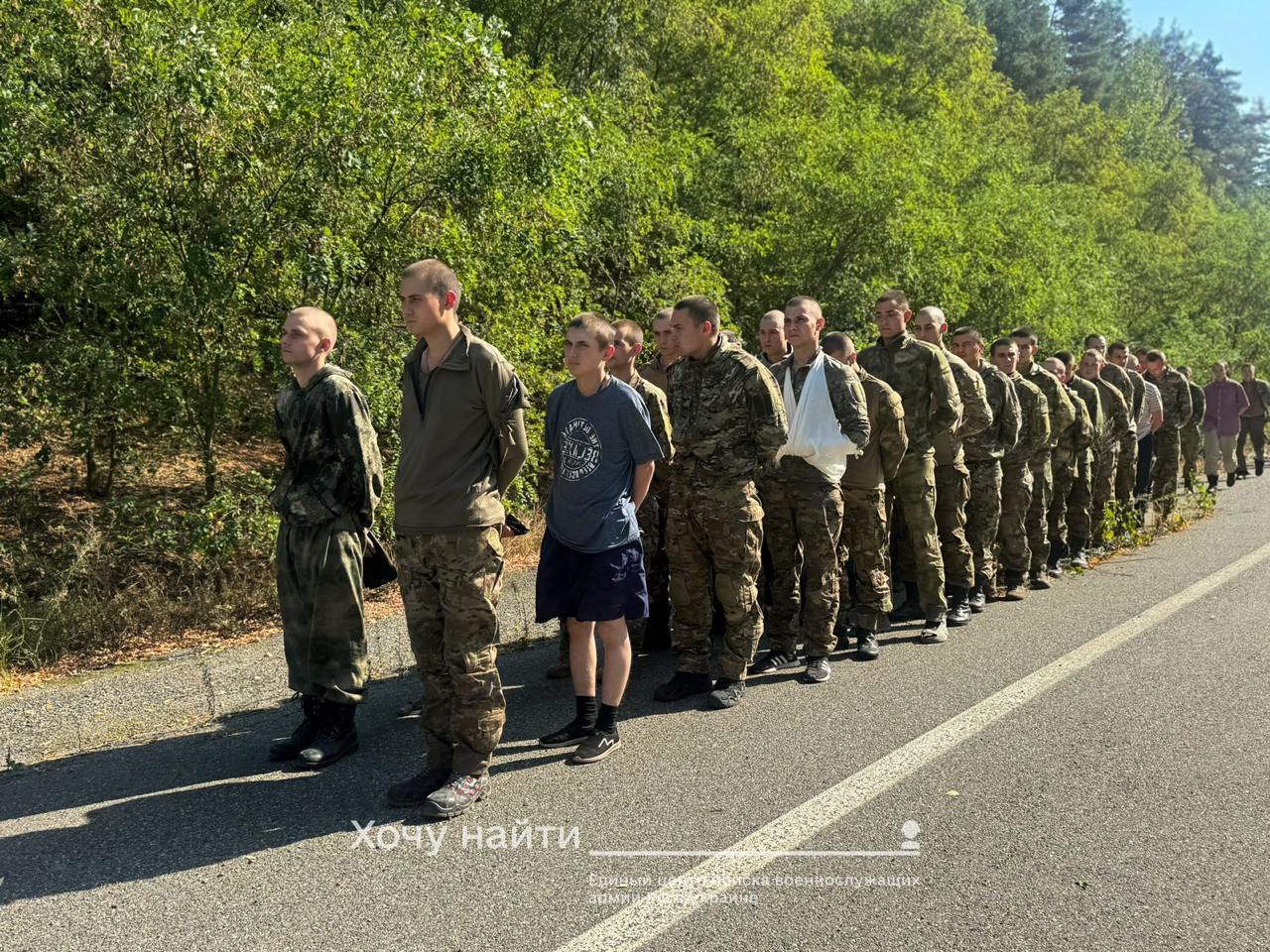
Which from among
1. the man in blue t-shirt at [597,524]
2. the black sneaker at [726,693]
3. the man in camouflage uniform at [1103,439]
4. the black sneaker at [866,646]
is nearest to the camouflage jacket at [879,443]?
the black sneaker at [866,646]

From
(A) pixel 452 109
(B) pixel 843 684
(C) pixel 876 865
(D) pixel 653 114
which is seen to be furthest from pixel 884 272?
(C) pixel 876 865

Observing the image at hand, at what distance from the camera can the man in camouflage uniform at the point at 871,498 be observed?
22.2 ft

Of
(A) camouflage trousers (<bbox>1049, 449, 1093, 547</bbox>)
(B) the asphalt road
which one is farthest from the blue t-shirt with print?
(A) camouflage trousers (<bbox>1049, 449, 1093, 547</bbox>)

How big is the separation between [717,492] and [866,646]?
1699 mm

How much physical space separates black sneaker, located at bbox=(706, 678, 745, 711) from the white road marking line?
103 cm

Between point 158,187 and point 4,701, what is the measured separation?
347 cm

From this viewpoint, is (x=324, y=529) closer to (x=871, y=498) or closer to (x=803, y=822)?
(x=803, y=822)

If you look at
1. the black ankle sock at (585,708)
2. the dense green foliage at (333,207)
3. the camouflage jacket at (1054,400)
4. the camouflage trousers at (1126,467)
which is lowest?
the black ankle sock at (585,708)

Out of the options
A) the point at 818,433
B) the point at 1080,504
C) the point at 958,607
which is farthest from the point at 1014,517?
the point at 818,433

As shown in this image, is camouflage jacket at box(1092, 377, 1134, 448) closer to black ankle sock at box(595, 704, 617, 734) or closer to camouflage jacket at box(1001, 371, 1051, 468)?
camouflage jacket at box(1001, 371, 1051, 468)

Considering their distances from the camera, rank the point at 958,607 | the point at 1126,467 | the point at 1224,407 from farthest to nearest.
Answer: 1. the point at 1224,407
2. the point at 1126,467
3. the point at 958,607

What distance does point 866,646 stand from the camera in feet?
21.7

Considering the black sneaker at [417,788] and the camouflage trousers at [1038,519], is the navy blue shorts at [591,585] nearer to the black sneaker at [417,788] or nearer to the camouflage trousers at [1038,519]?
the black sneaker at [417,788]

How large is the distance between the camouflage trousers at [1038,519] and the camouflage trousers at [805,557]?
10.4 ft
